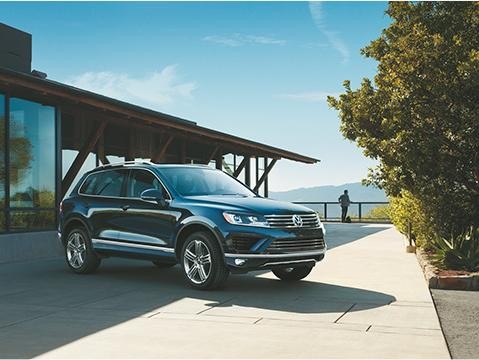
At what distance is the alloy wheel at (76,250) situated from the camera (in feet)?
39.3

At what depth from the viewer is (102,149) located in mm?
18859

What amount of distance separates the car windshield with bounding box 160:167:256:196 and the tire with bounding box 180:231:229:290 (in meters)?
0.98

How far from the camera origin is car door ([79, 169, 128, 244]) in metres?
11.4

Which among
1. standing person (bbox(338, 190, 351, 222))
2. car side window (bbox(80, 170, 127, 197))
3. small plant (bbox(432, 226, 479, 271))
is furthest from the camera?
standing person (bbox(338, 190, 351, 222))

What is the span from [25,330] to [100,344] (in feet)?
3.75

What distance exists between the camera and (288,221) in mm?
9820

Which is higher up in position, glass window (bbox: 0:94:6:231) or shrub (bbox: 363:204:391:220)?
glass window (bbox: 0:94:6:231)

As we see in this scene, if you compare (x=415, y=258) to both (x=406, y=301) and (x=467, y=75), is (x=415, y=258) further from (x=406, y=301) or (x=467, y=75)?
(x=406, y=301)

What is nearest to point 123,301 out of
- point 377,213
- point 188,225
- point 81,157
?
point 188,225

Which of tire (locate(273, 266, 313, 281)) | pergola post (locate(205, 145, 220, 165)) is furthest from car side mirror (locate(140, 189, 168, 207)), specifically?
pergola post (locate(205, 145, 220, 165))

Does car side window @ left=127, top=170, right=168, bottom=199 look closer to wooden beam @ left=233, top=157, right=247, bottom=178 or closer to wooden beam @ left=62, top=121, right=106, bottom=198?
wooden beam @ left=62, top=121, right=106, bottom=198


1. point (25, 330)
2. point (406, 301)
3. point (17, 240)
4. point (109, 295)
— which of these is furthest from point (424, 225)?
point (25, 330)

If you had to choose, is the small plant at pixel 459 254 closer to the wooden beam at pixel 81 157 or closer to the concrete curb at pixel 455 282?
the concrete curb at pixel 455 282

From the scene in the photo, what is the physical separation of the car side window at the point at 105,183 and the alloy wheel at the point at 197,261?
217cm
